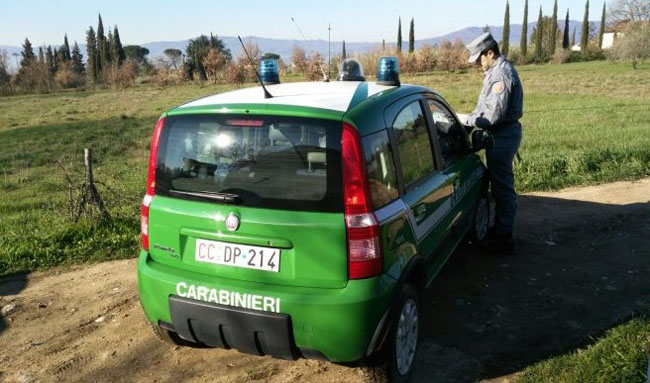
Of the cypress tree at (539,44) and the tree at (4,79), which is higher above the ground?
the cypress tree at (539,44)

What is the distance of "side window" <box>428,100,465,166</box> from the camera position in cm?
424

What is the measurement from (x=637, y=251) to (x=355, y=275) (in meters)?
3.91

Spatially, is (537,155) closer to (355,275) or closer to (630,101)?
(355,275)

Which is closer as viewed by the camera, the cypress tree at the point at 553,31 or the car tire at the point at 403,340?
the car tire at the point at 403,340

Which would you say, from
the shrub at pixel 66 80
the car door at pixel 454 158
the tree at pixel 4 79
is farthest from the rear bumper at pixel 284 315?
the shrub at pixel 66 80

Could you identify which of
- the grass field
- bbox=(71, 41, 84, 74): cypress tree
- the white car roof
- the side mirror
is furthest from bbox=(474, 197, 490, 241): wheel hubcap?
bbox=(71, 41, 84, 74): cypress tree

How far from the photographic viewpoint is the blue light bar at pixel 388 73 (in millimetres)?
3829

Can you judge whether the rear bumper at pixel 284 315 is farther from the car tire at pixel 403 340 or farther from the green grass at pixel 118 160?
the green grass at pixel 118 160

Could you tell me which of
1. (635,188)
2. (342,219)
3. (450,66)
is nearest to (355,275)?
(342,219)

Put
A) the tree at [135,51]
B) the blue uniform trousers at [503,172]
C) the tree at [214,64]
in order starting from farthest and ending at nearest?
the tree at [135,51]
the tree at [214,64]
the blue uniform trousers at [503,172]

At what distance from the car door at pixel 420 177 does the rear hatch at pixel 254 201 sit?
596mm

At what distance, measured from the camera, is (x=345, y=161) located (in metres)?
2.77

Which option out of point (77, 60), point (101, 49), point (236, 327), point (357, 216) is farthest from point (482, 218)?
point (77, 60)

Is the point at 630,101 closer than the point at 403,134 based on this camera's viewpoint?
No
